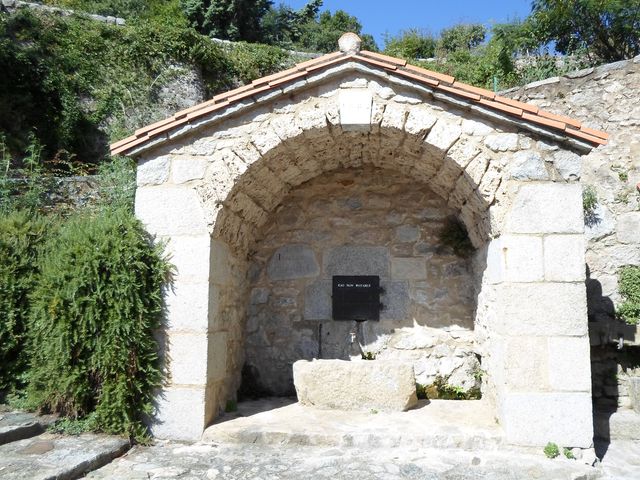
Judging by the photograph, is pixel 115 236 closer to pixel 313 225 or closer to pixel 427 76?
pixel 313 225

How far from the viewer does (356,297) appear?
19.0 feet

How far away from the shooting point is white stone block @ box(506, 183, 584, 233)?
13.4 feet

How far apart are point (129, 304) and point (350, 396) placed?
2.19 metres

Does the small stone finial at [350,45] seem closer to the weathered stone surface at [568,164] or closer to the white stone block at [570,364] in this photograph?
the weathered stone surface at [568,164]

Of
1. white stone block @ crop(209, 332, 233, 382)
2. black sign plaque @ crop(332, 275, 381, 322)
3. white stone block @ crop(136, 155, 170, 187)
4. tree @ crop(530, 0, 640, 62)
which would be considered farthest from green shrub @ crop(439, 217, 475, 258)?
tree @ crop(530, 0, 640, 62)

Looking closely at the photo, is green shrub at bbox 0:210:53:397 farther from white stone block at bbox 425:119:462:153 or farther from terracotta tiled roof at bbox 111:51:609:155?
white stone block at bbox 425:119:462:153

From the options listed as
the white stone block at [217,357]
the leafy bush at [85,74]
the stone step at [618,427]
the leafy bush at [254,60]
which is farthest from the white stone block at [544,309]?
the leafy bush at [254,60]

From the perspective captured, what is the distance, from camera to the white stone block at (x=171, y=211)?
14.7ft

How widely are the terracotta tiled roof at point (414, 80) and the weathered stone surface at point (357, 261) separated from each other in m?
2.17

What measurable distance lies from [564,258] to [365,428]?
214 cm

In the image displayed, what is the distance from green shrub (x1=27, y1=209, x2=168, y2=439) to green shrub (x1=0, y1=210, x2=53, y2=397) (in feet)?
1.02

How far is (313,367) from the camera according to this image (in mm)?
4922

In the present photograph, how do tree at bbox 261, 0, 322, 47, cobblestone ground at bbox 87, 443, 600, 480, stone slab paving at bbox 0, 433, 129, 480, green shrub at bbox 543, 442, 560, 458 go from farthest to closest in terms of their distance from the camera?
tree at bbox 261, 0, 322, 47, green shrub at bbox 543, 442, 560, 458, cobblestone ground at bbox 87, 443, 600, 480, stone slab paving at bbox 0, 433, 129, 480

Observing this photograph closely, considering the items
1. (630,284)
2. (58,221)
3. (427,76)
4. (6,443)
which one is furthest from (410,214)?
(6,443)
